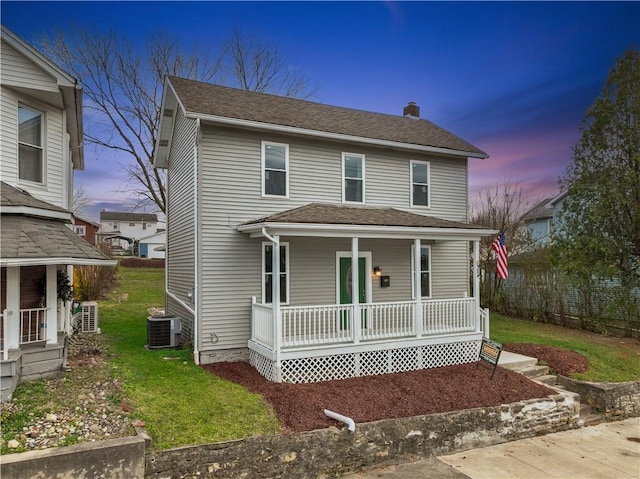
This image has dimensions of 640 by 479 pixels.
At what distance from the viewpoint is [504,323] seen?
15.6 meters

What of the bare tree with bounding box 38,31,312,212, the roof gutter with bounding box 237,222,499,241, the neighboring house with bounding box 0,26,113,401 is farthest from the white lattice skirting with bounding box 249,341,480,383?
the bare tree with bounding box 38,31,312,212

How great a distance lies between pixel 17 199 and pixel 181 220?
438 cm

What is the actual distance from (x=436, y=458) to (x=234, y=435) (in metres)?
3.25

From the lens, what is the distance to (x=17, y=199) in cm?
712

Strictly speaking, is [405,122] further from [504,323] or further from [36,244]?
[36,244]

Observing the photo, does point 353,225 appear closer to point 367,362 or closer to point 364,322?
point 367,362

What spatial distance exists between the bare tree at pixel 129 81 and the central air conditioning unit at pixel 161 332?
12282 mm

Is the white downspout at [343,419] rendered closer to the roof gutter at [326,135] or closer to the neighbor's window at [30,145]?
the roof gutter at [326,135]

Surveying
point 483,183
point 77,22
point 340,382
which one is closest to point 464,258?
point 340,382

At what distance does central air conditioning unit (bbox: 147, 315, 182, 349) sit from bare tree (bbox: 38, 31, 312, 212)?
12.3m

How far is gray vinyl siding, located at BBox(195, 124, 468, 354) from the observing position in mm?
9297

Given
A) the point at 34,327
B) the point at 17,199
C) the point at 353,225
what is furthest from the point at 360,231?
the point at 34,327

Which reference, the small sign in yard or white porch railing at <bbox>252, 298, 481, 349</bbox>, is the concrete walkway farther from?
white porch railing at <bbox>252, 298, 481, 349</bbox>

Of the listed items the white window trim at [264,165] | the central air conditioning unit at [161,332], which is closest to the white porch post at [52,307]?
the central air conditioning unit at [161,332]
